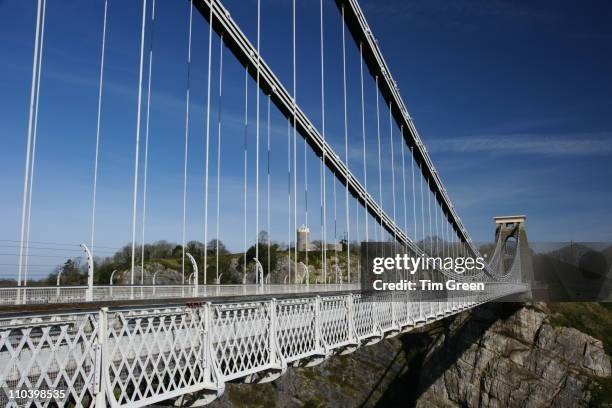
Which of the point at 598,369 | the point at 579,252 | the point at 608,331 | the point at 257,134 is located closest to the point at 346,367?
the point at 598,369

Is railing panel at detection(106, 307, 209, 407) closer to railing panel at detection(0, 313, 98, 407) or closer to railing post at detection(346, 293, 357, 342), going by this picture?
railing panel at detection(0, 313, 98, 407)

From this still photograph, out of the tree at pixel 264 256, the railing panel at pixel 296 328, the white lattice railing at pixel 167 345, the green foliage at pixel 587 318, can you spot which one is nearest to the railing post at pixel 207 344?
the white lattice railing at pixel 167 345

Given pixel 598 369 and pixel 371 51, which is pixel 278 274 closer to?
pixel 598 369

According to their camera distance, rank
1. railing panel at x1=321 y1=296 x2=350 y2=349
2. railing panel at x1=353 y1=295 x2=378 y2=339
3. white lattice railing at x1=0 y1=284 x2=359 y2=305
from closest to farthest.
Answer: railing panel at x1=321 y1=296 x2=350 y2=349
railing panel at x1=353 y1=295 x2=378 y2=339
white lattice railing at x1=0 y1=284 x2=359 y2=305

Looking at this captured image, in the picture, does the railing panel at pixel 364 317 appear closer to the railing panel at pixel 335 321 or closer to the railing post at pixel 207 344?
the railing panel at pixel 335 321

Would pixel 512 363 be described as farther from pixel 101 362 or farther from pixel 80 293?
pixel 101 362

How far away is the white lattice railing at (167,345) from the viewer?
15.2 feet

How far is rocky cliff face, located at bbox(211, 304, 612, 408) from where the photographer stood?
1497 inches

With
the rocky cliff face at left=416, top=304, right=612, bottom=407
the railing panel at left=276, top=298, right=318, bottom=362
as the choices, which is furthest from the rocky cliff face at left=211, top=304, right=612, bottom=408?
the railing panel at left=276, top=298, right=318, bottom=362

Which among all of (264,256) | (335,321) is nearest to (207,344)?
(335,321)

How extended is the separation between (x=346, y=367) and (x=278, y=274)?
23153 millimetres

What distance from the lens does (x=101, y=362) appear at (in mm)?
5105

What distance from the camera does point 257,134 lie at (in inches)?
665

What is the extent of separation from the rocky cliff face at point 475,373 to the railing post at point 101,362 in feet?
99.9
